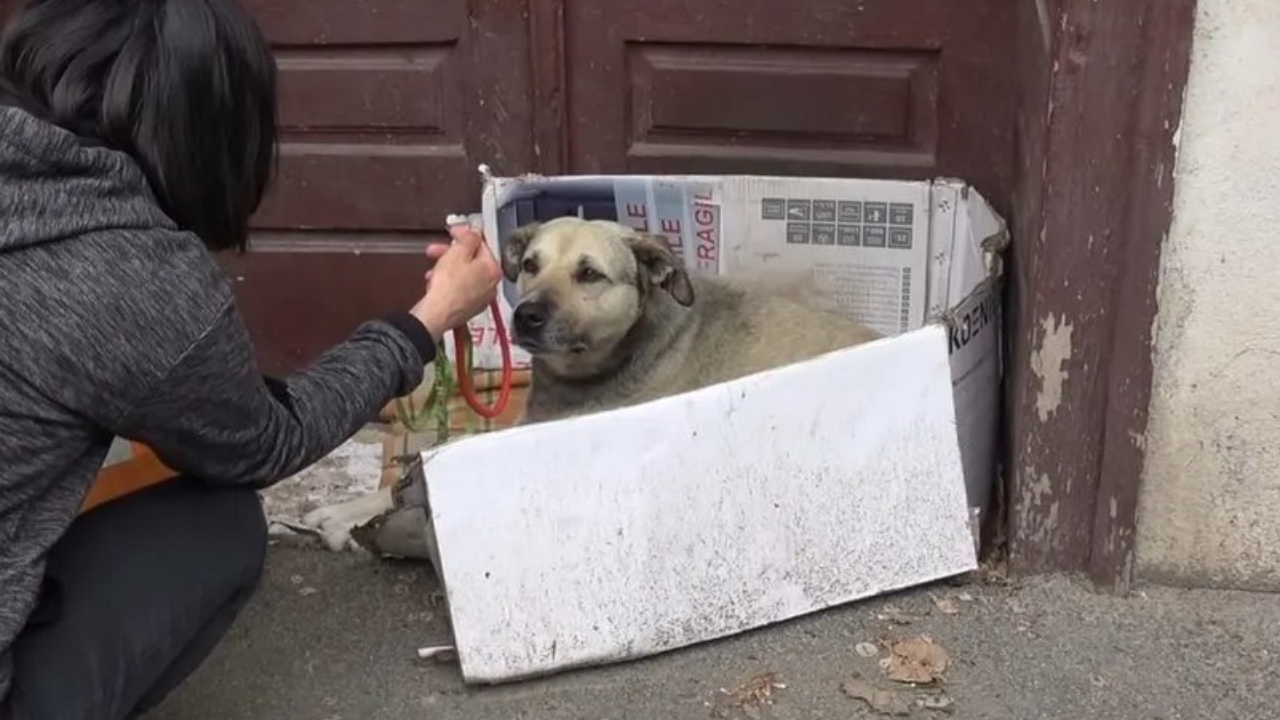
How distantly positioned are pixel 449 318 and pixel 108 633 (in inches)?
29.8

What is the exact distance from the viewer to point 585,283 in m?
3.31

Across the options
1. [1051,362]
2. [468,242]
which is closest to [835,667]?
[1051,362]

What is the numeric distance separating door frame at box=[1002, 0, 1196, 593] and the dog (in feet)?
1.80

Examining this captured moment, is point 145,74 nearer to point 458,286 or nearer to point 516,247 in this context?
point 458,286

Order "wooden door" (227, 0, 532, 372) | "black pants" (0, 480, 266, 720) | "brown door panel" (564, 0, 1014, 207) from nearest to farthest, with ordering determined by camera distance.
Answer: "black pants" (0, 480, 266, 720), "brown door panel" (564, 0, 1014, 207), "wooden door" (227, 0, 532, 372)

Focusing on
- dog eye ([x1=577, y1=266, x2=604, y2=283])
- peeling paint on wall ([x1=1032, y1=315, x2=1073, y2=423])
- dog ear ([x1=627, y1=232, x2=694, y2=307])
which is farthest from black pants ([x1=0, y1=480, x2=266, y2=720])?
peeling paint on wall ([x1=1032, y1=315, x2=1073, y2=423])

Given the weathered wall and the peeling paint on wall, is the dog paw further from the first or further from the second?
the weathered wall

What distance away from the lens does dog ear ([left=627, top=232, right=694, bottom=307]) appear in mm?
3309

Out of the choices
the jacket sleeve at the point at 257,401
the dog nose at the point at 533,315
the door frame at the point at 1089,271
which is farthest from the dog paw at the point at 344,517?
the door frame at the point at 1089,271

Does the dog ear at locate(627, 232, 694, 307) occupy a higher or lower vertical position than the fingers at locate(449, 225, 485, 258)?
lower

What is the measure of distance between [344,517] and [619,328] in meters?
0.81

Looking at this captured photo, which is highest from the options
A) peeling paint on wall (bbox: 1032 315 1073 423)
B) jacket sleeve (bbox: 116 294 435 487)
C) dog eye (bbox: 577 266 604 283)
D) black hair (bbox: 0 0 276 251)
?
black hair (bbox: 0 0 276 251)

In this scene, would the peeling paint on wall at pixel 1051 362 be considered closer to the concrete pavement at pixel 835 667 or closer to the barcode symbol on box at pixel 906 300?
the concrete pavement at pixel 835 667

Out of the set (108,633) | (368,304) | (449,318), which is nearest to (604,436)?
(449,318)
